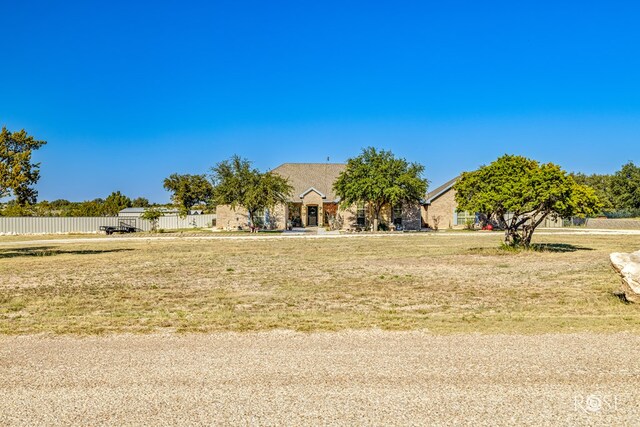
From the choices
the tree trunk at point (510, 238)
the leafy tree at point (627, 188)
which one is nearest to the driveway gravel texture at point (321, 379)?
the tree trunk at point (510, 238)

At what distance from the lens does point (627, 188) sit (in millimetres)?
74062

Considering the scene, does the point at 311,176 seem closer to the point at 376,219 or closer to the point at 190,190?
the point at 376,219

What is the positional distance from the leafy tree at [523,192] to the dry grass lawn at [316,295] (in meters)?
2.14

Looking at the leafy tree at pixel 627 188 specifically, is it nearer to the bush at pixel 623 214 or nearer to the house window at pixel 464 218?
the bush at pixel 623 214

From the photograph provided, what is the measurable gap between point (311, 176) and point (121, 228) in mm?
20139

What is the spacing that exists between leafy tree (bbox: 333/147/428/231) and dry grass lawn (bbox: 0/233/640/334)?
22.3 meters

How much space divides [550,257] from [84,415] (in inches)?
754

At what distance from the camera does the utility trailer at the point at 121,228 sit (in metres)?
47.2

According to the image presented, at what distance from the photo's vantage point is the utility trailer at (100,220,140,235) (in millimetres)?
47250

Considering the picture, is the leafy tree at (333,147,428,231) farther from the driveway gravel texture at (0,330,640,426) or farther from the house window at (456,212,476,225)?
the driveway gravel texture at (0,330,640,426)

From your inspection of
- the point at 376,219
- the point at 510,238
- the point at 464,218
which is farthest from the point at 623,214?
the point at 510,238

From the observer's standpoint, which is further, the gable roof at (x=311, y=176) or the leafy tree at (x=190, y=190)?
the leafy tree at (x=190, y=190)

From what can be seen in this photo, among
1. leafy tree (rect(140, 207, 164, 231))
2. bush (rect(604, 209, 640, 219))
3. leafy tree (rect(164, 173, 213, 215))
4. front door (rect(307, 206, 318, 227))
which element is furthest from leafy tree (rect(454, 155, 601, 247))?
leafy tree (rect(164, 173, 213, 215))

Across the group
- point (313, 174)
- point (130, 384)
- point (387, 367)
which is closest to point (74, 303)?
point (130, 384)
